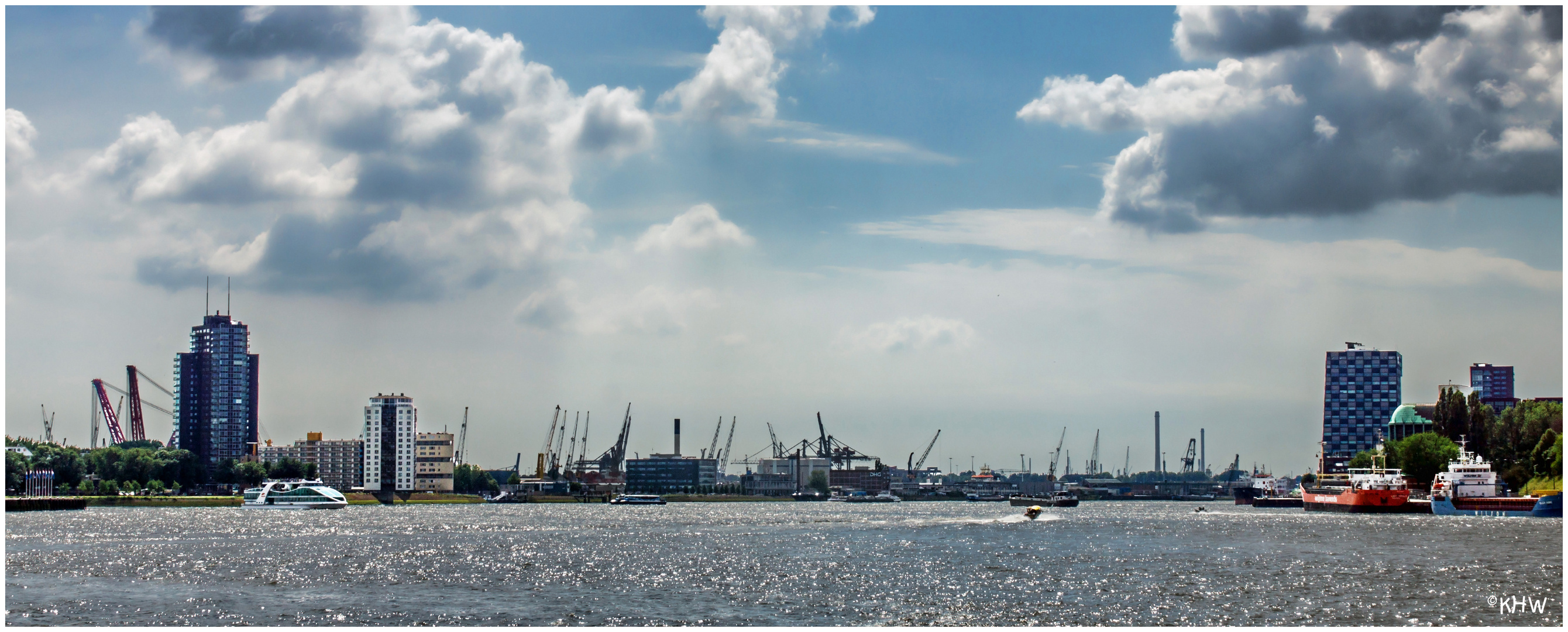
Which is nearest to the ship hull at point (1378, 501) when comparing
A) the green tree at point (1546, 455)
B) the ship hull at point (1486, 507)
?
the ship hull at point (1486, 507)

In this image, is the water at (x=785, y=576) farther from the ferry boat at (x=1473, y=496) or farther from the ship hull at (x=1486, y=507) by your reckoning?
the ferry boat at (x=1473, y=496)

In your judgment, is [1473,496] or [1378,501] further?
[1378,501]

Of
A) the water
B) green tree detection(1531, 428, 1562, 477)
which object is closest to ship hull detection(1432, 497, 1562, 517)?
green tree detection(1531, 428, 1562, 477)

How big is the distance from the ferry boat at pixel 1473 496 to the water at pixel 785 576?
31948 millimetres

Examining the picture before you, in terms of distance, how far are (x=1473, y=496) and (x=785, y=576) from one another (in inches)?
5155

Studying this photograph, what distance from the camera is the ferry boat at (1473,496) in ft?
500

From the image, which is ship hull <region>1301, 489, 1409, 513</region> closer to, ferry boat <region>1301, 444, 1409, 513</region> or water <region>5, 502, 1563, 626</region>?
ferry boat <region>1301, 444, 1409, 513</region>

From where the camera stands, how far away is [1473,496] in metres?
164

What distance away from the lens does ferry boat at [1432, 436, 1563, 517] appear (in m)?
152

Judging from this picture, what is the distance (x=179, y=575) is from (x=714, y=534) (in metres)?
55.8

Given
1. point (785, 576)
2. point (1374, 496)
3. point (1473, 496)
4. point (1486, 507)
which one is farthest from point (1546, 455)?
point (785, 576)

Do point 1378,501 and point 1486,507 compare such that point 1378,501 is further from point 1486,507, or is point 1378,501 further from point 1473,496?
point 1486,507

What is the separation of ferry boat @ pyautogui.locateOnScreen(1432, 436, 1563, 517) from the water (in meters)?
31.9

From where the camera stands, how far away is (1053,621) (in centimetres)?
4809
